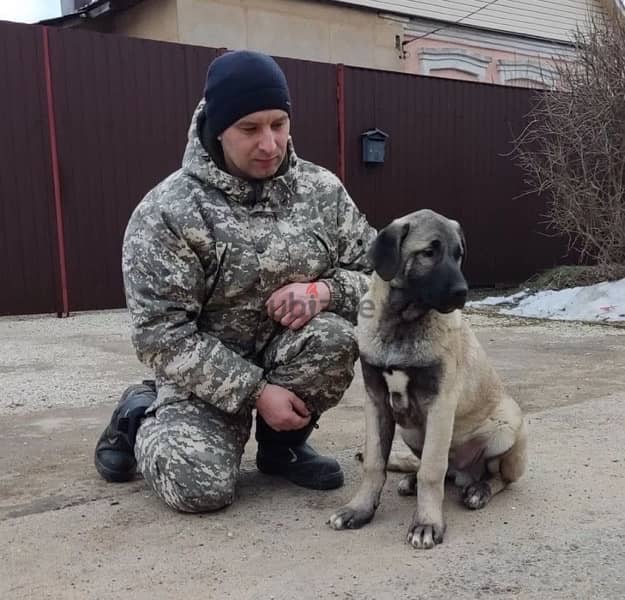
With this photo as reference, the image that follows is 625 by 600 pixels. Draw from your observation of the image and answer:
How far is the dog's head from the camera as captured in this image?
8.44ft

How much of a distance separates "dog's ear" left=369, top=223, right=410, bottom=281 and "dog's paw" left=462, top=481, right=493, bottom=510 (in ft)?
3.03

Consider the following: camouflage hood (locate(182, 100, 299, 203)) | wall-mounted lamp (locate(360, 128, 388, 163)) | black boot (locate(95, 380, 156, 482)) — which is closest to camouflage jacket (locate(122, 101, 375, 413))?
camouflage hood (locate(182, 100, 299, 203))

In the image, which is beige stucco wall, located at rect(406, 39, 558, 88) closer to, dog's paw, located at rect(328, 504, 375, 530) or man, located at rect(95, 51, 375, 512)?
man, located at rect(95, 51, 375, 512)

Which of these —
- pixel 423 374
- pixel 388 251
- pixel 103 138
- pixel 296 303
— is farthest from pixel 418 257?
pixel 103 138

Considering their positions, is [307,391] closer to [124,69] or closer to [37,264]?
[37,264]

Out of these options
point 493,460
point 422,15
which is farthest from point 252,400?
point 422,15

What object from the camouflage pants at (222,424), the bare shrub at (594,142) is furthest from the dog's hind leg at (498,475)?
the bare shrub at (594,142)

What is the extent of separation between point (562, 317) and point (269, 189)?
5990mm

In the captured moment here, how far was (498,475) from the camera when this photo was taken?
296cm

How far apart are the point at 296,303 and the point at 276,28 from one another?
1122cm

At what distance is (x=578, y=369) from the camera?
535 cm

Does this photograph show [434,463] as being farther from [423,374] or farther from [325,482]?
[325,482]

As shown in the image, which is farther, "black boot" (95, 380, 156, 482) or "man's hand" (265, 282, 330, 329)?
"black boot" (95, 380, 156, 482)

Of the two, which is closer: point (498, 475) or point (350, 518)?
point (350, 518)
